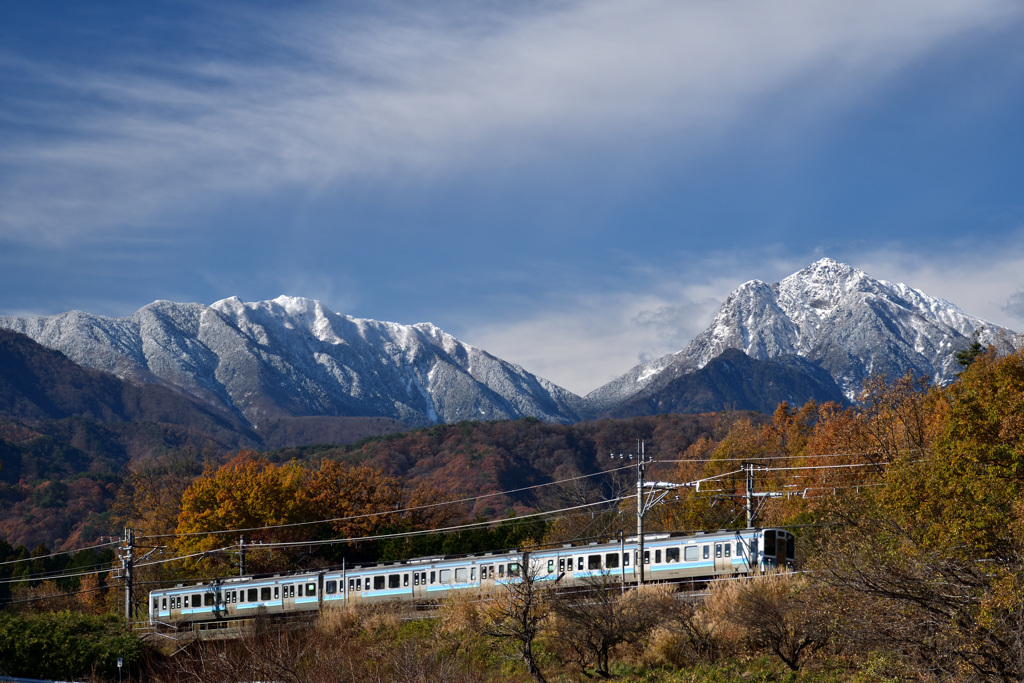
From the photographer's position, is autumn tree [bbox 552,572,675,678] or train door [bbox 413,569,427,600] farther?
train door [bbox 413,569,427,600]

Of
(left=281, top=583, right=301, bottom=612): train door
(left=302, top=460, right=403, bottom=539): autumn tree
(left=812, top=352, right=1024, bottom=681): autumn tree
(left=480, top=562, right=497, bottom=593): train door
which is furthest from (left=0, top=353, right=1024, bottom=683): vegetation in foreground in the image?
(left=302, top=460, right=403, bottom=539): autumn tree

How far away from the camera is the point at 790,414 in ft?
304

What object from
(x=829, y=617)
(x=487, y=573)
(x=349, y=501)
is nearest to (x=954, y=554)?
(x=829, y=617)

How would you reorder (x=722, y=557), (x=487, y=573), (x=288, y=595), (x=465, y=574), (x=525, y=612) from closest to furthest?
1. (x=525, y=612)
2. (x=722, y=557)
3. (x=487, y=573)
4. (x=465, y=574)
5. (x=288, y=595)

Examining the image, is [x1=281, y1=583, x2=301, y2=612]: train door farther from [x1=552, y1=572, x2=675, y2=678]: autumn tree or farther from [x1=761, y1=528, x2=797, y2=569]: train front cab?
[x1=761, y1=528, x2=797, y2=569]: train front cab

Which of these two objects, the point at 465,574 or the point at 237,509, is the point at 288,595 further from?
the point at 237,509

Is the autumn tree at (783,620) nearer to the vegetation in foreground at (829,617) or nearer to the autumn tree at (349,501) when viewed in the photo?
the vegetation in foreground at (829,617)

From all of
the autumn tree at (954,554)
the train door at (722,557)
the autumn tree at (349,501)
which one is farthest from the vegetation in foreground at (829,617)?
the autumn tree at (349,501)

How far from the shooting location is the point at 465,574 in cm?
4712

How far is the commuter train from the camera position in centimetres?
4156

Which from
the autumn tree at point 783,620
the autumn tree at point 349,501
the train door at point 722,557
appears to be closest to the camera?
the autumn tree at point 783,620

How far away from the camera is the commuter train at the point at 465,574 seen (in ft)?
136

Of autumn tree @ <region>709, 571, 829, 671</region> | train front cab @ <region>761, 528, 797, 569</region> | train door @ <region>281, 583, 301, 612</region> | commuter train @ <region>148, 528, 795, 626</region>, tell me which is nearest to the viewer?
autumn tree @ <region>709, 571, 829, 671</region>

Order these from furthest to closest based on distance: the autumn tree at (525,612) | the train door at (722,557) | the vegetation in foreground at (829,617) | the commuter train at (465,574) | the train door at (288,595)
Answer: the train door at (288,595) < the commuter train at (465,574) < the train door at (722,557) < the autumn tree at (525,612) < the vegetation in foreground at (829,617)
